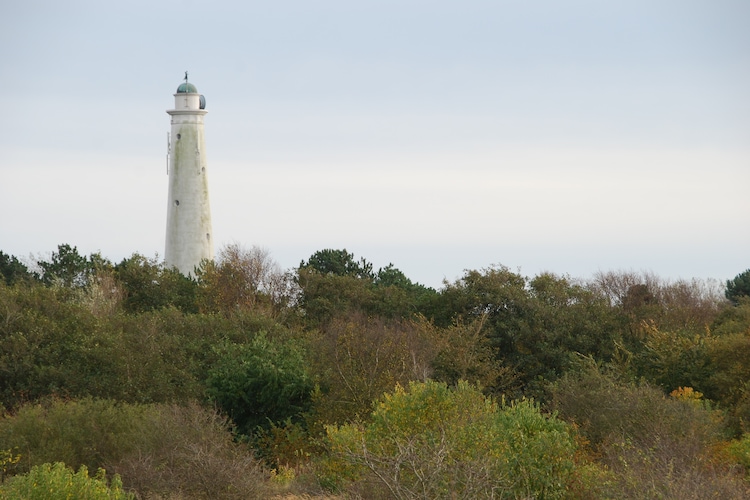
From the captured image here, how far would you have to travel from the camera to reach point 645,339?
142 ft

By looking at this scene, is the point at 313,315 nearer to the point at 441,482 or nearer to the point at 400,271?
the point at 400,271

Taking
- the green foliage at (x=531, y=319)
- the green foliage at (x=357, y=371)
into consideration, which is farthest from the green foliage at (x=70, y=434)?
the green foliage at (x=531, y=319)

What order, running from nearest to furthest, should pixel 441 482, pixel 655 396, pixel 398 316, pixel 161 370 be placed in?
pixel 441 482 → pixel 655 396 → pixel 161 370 → pixel 398 316

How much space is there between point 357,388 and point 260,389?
3684 millimetres

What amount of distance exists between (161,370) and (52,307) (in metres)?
5.09

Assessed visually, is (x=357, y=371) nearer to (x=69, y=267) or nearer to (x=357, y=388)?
(x=357, y=388)

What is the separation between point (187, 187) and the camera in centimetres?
5459

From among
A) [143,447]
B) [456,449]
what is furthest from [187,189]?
[456,449]

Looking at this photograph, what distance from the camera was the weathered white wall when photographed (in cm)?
5450

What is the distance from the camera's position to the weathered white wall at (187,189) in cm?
5450

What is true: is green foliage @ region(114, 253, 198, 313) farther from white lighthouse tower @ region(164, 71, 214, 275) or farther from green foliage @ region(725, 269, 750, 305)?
green foliage @ region(725, 269, 750, 305)

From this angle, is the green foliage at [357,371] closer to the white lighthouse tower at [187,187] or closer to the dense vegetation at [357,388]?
the dense vegetation at [357,388]

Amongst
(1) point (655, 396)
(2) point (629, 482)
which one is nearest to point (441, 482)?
(2) point (629, 482)

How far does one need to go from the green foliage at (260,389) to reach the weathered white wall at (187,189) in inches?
840
